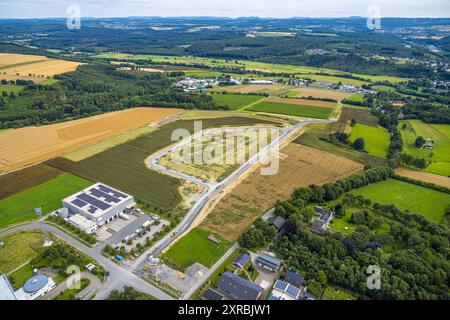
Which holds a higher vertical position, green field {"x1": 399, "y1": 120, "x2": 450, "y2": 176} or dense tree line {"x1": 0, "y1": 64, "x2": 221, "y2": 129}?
dense tree line {"x1": 0, "y1": 64, "x2": 221, "y2": 129}

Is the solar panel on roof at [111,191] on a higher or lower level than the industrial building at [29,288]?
higher

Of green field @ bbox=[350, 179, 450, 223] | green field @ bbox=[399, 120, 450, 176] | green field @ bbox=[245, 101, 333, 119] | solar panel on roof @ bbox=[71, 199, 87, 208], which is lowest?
green field @ bbox=[350, 179, 450, 223]

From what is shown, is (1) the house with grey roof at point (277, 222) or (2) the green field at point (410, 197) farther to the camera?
(2) the green field at point (410, 197)

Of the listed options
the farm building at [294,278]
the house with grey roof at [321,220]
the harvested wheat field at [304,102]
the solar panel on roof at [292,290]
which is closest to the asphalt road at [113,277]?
the solar panel on roof at [292,290]

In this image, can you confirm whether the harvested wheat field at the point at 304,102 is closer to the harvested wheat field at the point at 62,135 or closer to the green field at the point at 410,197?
the harvested wheat field at the point at 62,135

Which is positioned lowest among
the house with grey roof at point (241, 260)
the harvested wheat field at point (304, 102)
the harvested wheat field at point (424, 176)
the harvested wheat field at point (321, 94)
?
the house with grey roof at point (241, 260)

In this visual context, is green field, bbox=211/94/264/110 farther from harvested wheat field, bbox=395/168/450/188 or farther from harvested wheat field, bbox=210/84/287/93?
harvested wheat field, bbox=395/168/450/188

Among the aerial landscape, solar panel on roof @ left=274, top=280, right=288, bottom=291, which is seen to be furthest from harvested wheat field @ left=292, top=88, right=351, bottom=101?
solar panel on roof @ left=274, top=280, right=288, bottom=291

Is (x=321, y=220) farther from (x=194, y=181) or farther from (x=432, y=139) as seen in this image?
(x=432, y=139)
